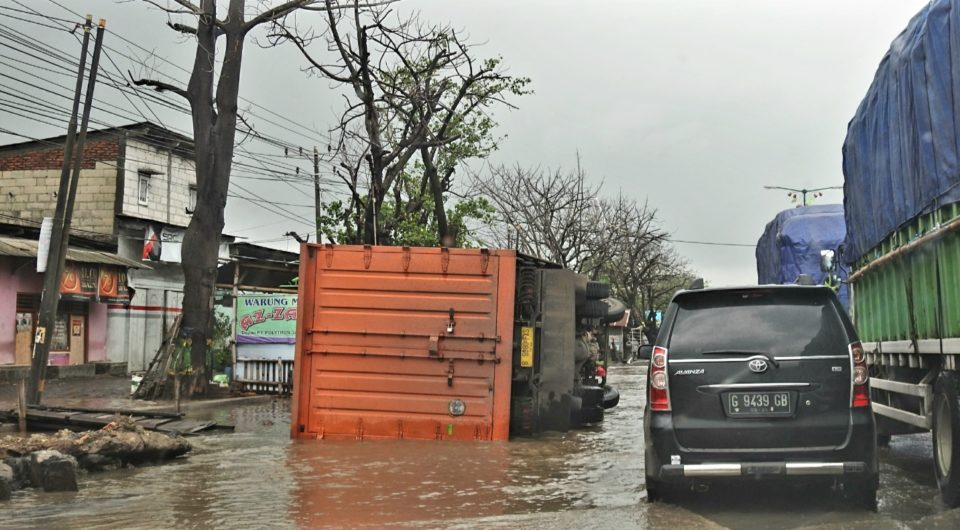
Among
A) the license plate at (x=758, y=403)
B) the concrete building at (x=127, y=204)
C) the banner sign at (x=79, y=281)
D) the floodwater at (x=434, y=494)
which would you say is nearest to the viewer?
the license plate at (x=758, y=403)

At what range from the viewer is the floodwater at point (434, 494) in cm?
714

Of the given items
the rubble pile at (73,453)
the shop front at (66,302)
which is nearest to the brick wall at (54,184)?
the shop front at (66,302)

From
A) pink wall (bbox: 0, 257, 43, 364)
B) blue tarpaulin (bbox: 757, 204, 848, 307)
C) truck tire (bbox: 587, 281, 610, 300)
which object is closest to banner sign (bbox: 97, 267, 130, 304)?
pink wall (bbox: 0, 257, 43, 364)

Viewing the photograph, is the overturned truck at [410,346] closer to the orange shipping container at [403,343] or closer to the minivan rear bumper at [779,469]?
Answer: the orange shipping container at [403,343]

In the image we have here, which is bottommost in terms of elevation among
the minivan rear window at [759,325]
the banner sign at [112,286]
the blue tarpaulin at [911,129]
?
the minivan rear window at [759,325]

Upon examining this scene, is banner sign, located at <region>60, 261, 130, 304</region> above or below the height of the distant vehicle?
above

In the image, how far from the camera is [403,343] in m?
12.5

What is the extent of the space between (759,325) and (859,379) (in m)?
0.76

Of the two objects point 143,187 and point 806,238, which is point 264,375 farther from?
point 143,187

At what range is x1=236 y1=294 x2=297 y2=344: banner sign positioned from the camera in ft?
69.3

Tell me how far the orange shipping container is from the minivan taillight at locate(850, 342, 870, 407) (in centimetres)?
598

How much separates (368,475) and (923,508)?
5.08m

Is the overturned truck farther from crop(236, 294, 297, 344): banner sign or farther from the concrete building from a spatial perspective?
the concrete building

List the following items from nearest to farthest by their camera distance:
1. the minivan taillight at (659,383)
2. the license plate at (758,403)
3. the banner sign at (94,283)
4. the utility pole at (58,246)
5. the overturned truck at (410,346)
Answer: the license plate at (758,403) → the minivan taillight at (659,383) → the overturned truck at (410,346) → the utility pole at (58,246) → the banner sign at (94,283)
